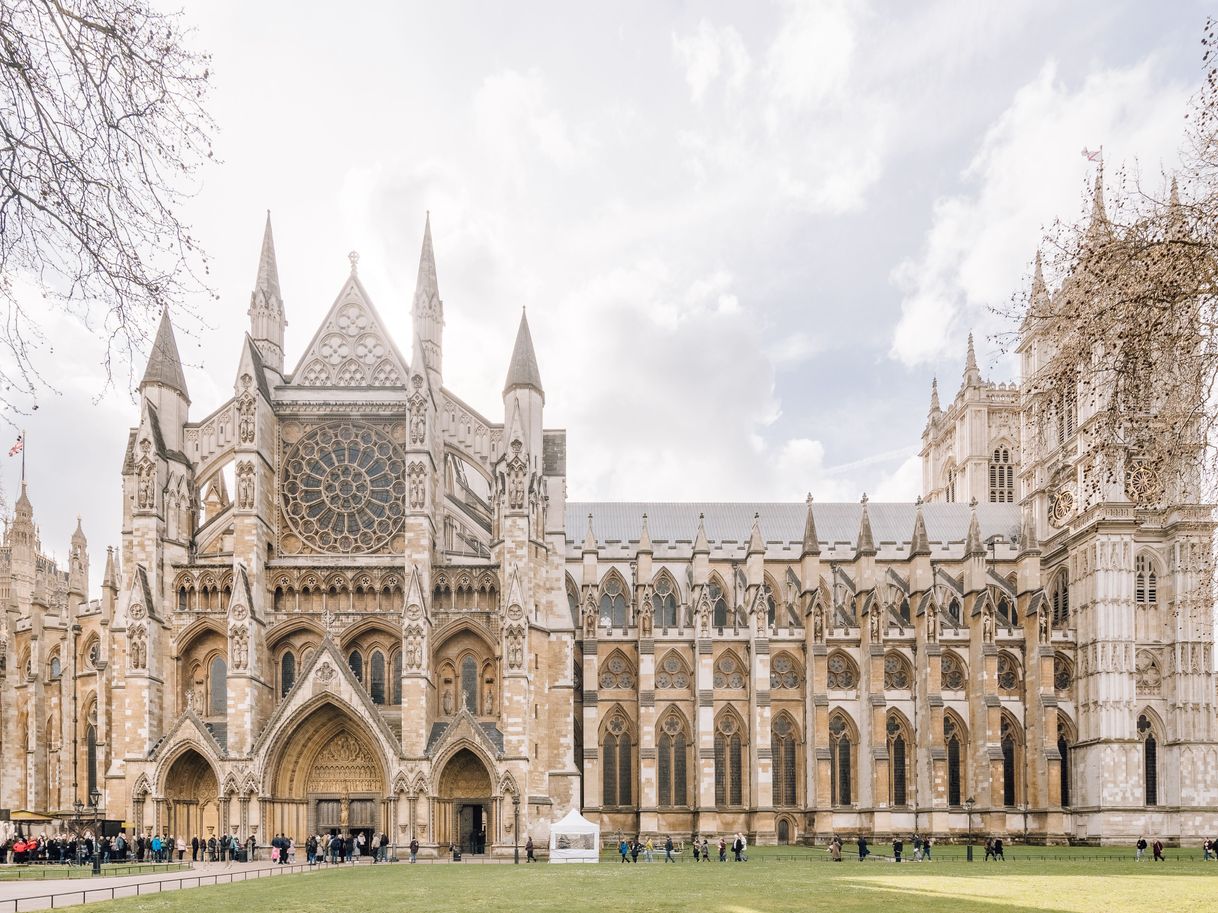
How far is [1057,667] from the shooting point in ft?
201

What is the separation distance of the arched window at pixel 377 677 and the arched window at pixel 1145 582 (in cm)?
3787

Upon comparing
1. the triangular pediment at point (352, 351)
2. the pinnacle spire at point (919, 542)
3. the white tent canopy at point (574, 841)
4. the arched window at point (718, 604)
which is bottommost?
the white tent canopy at point (574, 841)

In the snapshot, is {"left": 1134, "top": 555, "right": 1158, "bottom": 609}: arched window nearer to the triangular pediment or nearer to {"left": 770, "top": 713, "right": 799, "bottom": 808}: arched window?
{"left": 770, "top": 713, "right": 799, "bottom": 808}: arched window

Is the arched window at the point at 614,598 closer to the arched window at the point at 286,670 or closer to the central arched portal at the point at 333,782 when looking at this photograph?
the central arched portal at the point at 333,782

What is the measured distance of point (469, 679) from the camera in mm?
47219

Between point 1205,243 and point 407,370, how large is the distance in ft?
129

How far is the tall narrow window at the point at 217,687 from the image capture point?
47406 millimetres

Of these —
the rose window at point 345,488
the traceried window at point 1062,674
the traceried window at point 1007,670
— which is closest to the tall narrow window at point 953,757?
the traceried window at point 1007,670

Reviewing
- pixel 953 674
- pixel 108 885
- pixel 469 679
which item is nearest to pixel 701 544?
pixel 953 674

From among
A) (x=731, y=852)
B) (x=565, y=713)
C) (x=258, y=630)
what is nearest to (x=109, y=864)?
(x=258, y=630)

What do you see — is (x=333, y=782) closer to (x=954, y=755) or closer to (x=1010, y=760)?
(x=954, y=755)

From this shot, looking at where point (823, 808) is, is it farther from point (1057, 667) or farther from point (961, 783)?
point (1057, 667)

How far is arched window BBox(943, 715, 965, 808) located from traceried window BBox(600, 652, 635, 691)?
630 inches

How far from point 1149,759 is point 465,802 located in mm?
34605
